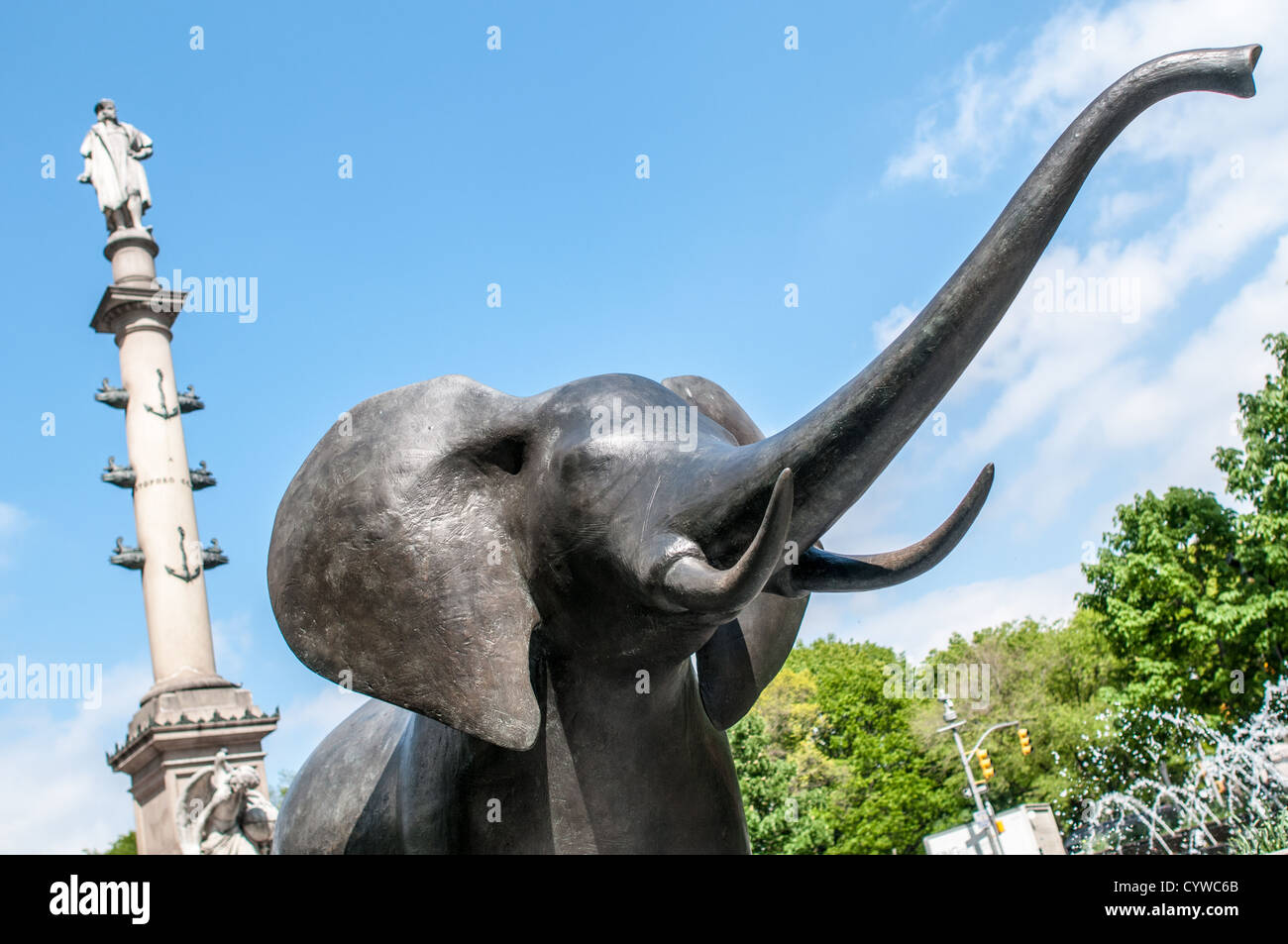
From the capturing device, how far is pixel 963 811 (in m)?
42.7

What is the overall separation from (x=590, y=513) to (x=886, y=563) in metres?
0.82

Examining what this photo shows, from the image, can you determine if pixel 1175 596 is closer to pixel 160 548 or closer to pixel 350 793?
pixel 160 548

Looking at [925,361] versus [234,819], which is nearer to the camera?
[925,361]

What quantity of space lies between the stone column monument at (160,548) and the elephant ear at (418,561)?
55.8 ft

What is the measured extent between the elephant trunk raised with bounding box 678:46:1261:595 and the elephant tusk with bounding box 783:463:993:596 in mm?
161

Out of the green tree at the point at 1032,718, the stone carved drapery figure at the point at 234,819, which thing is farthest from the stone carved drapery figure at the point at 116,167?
the green tree at the point at 1032,718

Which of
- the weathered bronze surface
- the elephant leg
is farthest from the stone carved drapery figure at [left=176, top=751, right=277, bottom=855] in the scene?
the weathered bronze surface

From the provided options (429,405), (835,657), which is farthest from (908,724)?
(429,405)

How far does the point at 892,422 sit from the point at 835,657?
173 ft

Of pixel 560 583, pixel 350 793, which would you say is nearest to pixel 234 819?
pixel 350 793

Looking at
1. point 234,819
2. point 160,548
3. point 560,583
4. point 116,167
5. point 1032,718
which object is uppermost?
point 116,167

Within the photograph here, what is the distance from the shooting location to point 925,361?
2.86 meters

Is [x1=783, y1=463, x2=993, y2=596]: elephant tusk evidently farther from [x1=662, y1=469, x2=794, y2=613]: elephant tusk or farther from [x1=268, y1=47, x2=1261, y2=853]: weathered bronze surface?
[x1=662, y1=469, x2=794, y2=613]: elephant tusk
